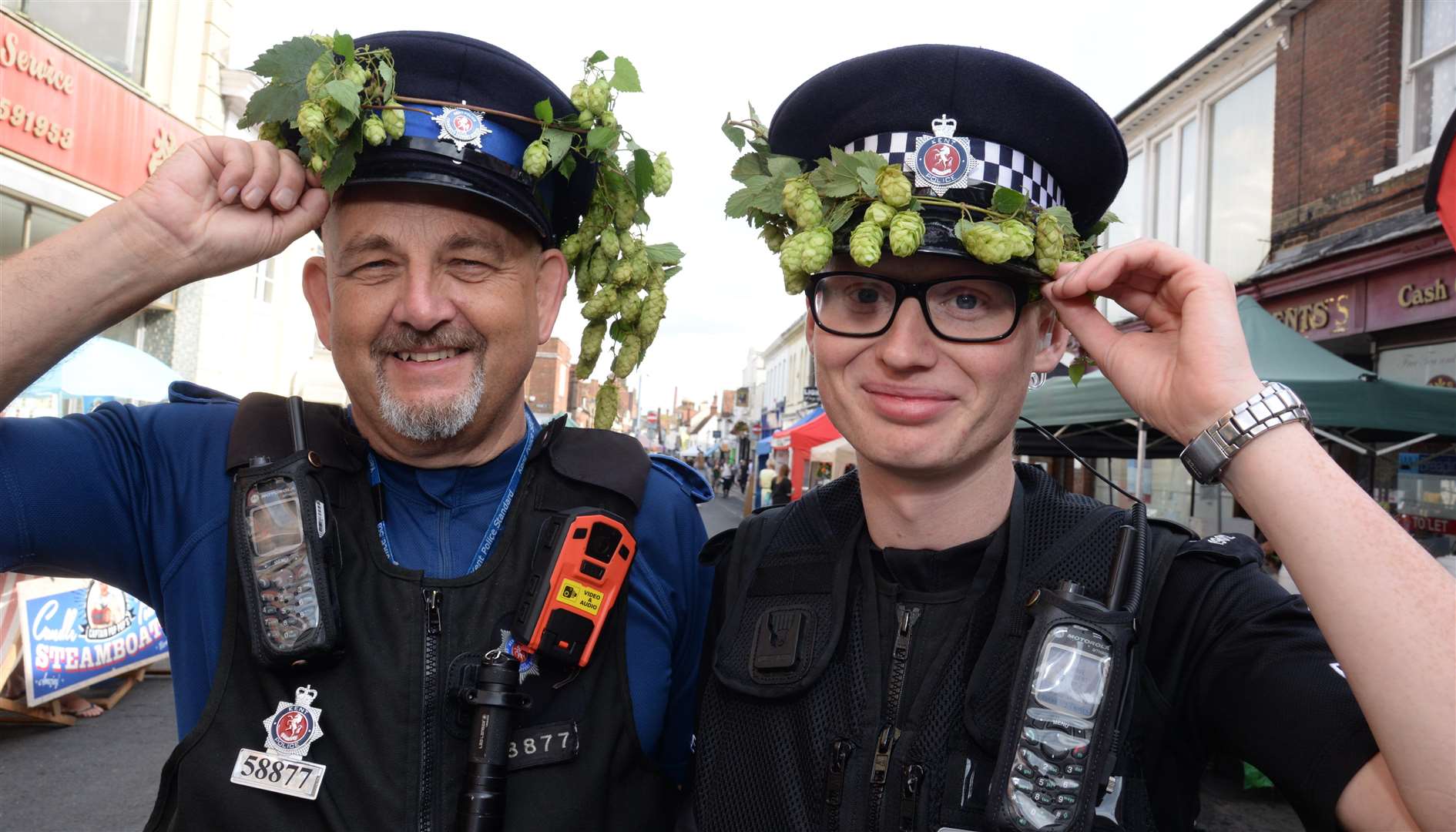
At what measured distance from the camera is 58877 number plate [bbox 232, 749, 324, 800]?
180 cm

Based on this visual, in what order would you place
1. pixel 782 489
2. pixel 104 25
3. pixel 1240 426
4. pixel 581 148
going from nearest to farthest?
1. pixel 1240 426
2. pixel 581 148
3. pixel 104 25
4. pixel 782 489

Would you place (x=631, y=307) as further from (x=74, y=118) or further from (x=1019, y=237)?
(x=74, y=118)

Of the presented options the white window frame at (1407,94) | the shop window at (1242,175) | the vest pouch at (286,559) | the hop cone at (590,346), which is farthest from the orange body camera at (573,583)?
the shop window at (1242,175)

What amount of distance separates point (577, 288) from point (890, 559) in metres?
1.17

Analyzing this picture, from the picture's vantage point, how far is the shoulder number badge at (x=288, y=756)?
181cm

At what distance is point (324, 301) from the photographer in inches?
92.3

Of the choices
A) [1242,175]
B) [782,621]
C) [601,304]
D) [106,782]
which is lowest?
[106,782]

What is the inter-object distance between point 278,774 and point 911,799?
4.06 feet

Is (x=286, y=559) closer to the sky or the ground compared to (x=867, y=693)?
closer to the sky

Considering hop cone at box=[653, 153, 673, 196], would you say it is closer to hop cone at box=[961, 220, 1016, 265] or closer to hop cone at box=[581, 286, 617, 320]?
hop cone at box=[581, 286, 617, 320]

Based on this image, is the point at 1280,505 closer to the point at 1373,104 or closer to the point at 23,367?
the point at 23,367

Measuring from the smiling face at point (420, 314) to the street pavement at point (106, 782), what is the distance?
2395 millimetres

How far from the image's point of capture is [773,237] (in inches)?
88.5

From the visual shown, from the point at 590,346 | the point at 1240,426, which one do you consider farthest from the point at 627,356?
the point at 1240,426
